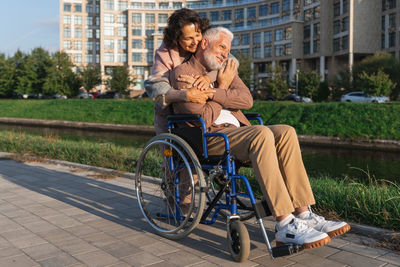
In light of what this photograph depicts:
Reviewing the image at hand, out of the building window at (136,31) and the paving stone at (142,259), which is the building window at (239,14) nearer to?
the building window at (136,31)

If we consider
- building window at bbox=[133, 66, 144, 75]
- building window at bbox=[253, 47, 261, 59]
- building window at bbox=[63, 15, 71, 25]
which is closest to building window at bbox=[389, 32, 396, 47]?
building window at bbox=[253, 47, 261, 59]

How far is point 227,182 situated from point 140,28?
260ft

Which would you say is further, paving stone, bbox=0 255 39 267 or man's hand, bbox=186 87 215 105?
man's hand, bbox=186 87 215 105

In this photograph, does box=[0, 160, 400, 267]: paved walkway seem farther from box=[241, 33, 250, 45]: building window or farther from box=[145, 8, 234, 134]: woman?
box=[241, 33, 250, 45]: building window

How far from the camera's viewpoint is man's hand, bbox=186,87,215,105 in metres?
3.37

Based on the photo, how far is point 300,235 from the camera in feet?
9.12

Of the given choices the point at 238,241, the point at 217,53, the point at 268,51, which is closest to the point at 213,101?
the point at 217,53

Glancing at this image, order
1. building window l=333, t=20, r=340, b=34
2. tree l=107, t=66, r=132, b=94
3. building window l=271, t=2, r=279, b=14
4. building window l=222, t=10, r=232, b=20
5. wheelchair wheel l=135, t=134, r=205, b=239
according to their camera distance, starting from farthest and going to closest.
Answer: building window l=222, t=10, r=232, b=20 → building window l=271, t=2, r=279, b=14 → building window l=333, t=20, r=340, b=34 → tree l=107, t=66, r=132, b=94 → wheelchair wheel l=135, t=134, r=205, b=239

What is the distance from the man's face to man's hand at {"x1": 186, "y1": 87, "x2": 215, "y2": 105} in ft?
1.03

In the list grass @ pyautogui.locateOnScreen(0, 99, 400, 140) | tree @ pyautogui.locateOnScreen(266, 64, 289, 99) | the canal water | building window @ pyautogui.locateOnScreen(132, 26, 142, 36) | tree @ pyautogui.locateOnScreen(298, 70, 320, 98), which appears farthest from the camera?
building window @ pyautogui.locateOnScreen(132, 26, 142, 36)

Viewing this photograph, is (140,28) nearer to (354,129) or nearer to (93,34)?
(93,34)

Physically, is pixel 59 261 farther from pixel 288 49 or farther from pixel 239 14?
pixel 239 14

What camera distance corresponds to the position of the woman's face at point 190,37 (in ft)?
12.2

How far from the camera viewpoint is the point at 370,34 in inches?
2084
